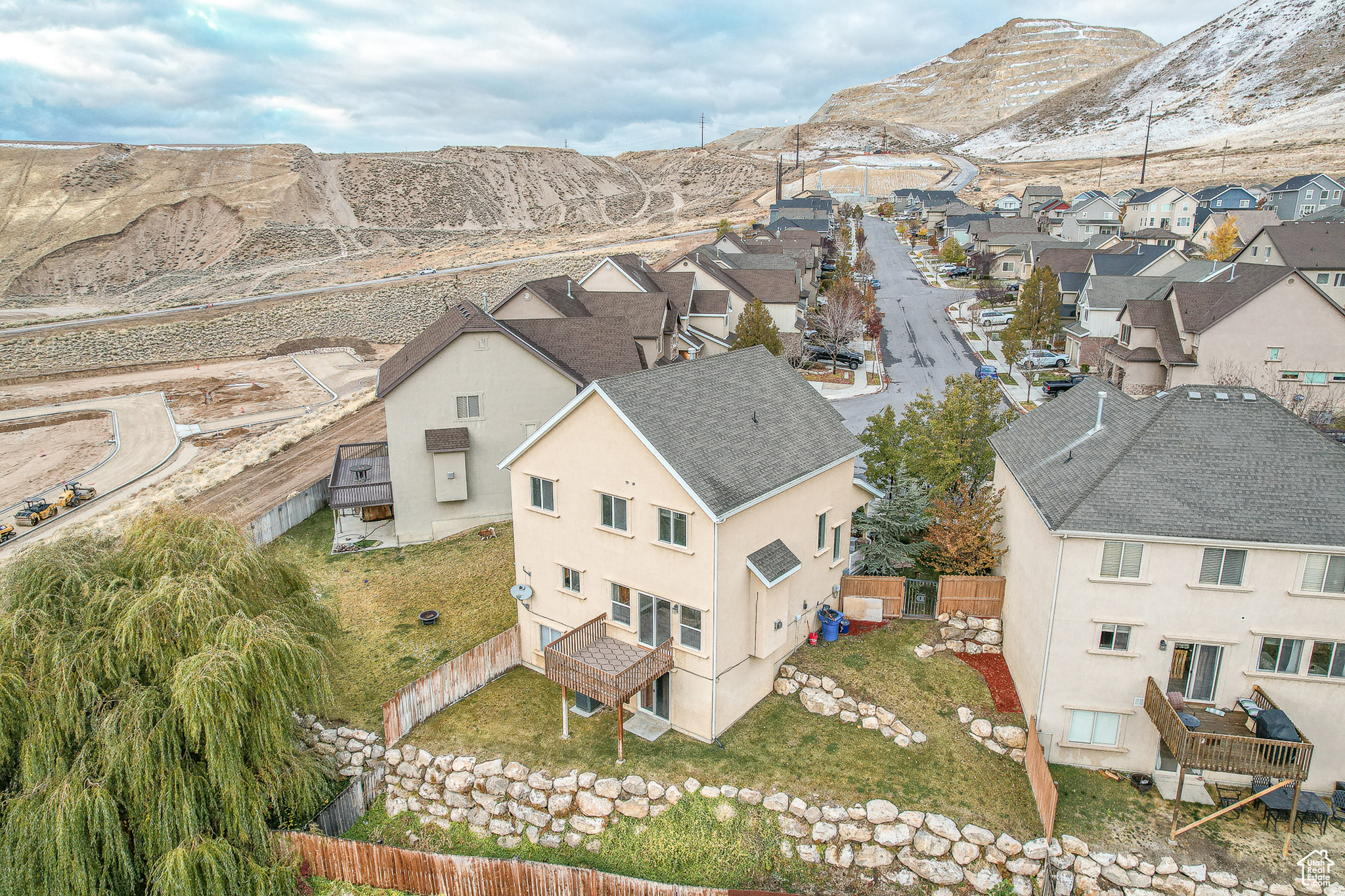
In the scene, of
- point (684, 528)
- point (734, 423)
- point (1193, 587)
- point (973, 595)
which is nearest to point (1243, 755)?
point (1193, 587)

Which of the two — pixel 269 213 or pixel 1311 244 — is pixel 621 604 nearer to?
pixel 1311 244

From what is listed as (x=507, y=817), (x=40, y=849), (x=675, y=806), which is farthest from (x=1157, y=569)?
(x=40, y=849)

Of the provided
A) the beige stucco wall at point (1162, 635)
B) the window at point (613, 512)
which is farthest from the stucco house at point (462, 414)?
the beige stucco wall at point (1162, 635)

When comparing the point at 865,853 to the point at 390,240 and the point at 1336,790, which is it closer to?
the point at 1336,790

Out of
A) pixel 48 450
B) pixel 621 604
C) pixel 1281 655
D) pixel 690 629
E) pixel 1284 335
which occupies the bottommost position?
pixel 48 450

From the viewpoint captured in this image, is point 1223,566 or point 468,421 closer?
point 1223,566

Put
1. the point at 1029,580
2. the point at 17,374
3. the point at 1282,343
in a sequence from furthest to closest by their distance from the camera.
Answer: the point at 17,374, the point at 1282,343, the point at 1029,580

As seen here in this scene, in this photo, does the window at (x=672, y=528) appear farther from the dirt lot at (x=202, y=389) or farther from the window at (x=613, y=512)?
the dirt lot at (x=202, y=389)
